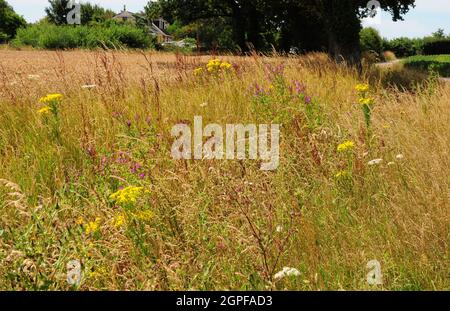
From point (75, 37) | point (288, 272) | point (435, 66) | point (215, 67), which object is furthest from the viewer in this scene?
point (75, 37)

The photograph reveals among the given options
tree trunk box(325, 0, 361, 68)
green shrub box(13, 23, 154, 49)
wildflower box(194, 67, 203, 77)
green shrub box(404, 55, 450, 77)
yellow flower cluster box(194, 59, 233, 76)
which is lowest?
wildflower box(194, 67, 203, 77)

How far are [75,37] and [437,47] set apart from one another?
37.1m

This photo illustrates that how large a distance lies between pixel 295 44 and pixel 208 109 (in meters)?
23.6

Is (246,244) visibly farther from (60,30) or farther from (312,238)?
(60,30)

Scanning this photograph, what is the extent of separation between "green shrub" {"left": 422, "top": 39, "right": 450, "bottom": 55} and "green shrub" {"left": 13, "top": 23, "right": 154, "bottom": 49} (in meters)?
29.8

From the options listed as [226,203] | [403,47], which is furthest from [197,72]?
[403,47]

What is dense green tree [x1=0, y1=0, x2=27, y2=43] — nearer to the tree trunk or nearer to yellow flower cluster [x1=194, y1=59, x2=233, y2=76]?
the tree trunk

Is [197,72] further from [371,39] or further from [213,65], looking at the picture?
[371,39]

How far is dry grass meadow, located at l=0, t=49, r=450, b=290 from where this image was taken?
205cm

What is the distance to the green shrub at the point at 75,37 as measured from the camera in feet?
111

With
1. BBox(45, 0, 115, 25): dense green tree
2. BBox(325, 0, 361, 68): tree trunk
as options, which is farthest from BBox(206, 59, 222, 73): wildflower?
BBox(45, 0, 115, 25): dense green tree

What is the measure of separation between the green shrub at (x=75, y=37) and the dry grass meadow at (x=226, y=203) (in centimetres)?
2818

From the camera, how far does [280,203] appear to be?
2715mm

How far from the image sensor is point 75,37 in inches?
1371
